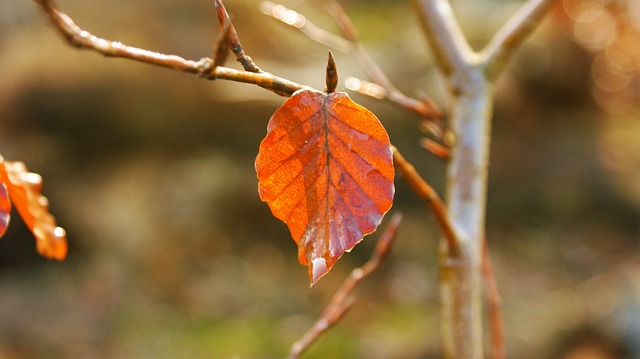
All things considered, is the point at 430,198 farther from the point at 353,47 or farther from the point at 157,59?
the point at 353,47

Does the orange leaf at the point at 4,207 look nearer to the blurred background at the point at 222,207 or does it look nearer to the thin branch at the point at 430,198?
the thin branch at the point at 430,198

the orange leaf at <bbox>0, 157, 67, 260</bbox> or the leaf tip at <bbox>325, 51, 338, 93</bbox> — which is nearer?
the leaf tip at <bbox>325, 51, 338, 93</bbox>

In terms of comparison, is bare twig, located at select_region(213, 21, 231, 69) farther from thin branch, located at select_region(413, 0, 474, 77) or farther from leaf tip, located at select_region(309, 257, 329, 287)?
thin branch, located at select_region(413, 0, 474, 77)

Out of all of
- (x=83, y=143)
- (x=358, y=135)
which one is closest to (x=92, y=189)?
(x=83, y=143)

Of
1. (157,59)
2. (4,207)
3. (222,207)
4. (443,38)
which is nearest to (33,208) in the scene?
(4,207)

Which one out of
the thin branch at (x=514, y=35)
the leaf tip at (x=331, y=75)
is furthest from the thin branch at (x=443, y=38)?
the leaf tip at (x=331, y=75)

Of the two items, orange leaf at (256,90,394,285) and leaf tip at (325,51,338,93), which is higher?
leaf tip at (325,51,338,93)

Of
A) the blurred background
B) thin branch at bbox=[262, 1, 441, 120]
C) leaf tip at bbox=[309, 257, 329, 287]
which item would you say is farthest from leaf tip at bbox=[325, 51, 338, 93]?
the blurred background
